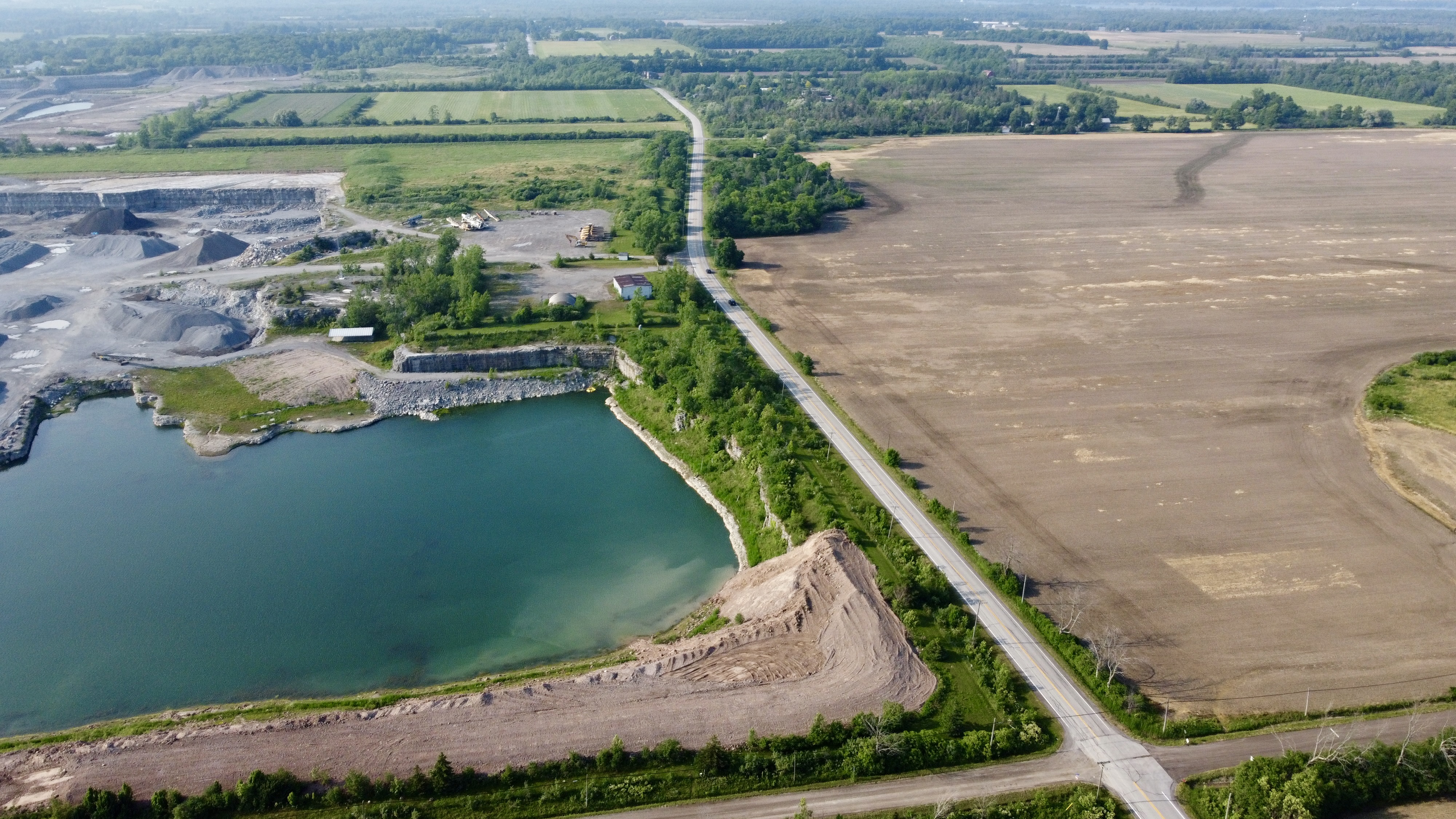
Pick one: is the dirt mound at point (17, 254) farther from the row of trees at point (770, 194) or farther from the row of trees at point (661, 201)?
the row of trees at point (770, 194)

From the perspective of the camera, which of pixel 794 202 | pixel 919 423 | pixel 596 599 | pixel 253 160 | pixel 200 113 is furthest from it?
pixel 200 113

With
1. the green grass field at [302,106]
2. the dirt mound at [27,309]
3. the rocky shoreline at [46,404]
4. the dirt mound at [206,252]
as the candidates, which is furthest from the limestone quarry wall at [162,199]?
the rocky shoreline at [46,404]

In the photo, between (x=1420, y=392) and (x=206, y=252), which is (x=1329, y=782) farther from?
(x=206, y=252)

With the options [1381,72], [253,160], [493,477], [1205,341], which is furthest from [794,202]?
[1381,72]

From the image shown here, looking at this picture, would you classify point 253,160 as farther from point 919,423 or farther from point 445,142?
point 919,423

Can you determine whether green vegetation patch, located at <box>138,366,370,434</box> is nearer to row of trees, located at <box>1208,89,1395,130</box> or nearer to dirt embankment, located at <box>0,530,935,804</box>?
dirt embankment, located at <box>0,530,935,804</box>
